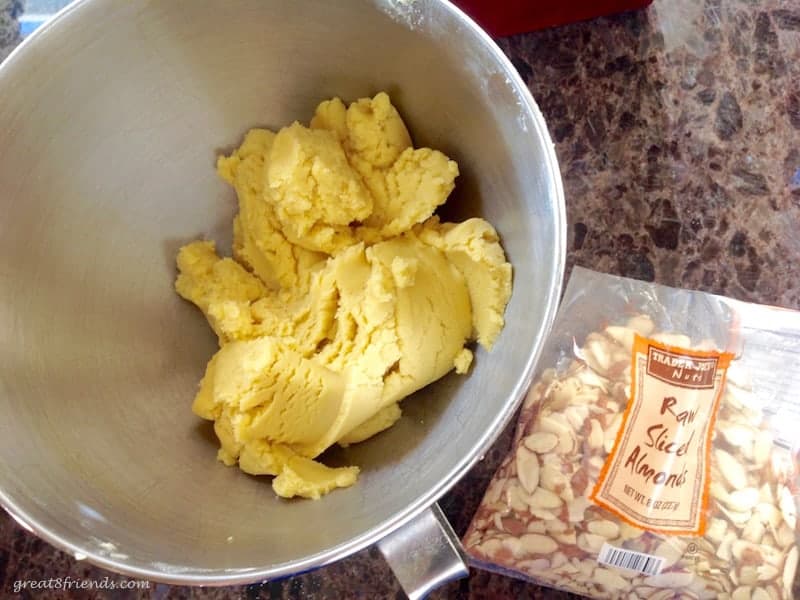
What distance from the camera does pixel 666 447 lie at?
89 cm

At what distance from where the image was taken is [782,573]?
0.86 m

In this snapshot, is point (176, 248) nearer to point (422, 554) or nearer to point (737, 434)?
point (422, 554)

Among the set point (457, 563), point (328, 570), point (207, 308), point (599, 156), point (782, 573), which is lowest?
point (782, 573)

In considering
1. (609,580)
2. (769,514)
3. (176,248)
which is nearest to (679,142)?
(769,514)

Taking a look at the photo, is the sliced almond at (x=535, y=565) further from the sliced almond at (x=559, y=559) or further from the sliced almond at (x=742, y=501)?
the sliced almond at (x=742, y=501)

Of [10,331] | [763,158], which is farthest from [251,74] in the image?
[763,158]

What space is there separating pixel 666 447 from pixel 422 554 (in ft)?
1.18

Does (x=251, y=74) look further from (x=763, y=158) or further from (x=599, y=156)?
(x=763, y=158)

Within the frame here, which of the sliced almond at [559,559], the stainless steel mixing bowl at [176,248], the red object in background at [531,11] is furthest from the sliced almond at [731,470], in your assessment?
the red object in background at [531,11]

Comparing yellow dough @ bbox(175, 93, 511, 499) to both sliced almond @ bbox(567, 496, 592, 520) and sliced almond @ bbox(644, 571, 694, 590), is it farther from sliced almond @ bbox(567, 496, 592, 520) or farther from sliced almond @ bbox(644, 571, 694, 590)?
sliced almond @ bbox(644, 571, 694, 590)

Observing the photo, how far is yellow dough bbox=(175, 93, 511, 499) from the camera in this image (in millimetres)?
812

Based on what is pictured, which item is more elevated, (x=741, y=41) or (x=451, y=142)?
(x=451, y=142)

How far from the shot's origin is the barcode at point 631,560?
87cm

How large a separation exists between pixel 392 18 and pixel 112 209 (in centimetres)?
45
